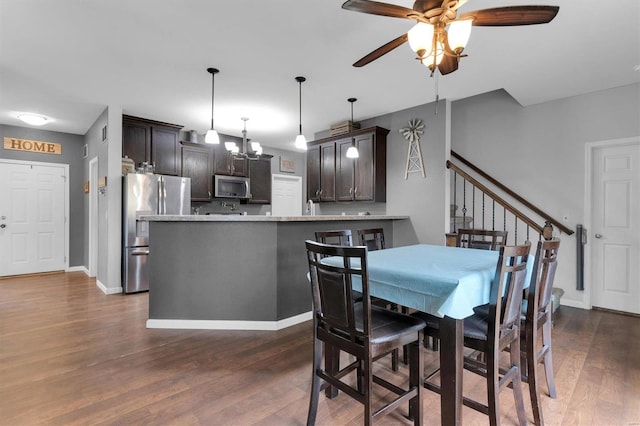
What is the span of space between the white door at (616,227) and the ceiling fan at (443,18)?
2923 millimetres

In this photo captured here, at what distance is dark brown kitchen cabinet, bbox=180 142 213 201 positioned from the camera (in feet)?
18.0

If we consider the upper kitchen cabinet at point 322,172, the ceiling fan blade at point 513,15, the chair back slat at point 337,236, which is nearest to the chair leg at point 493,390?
the chair back slat at point 337,236

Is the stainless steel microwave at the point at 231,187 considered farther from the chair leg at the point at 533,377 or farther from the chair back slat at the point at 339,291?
the chair leg at the point at 533,377

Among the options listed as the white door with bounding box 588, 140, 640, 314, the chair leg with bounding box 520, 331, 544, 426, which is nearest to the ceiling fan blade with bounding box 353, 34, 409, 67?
the chair leg with bounding box 520, 331, 544, 426

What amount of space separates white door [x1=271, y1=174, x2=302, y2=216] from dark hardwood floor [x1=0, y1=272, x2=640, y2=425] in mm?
3924

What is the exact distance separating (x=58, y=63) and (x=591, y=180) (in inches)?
228

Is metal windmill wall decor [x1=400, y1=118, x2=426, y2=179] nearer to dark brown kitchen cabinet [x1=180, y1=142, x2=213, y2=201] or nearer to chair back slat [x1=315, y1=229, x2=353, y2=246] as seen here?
chair back slat [x1=315, y1=229, x2=353, y2=246]

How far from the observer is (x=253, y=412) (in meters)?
1.83

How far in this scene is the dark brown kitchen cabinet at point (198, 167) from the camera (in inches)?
216

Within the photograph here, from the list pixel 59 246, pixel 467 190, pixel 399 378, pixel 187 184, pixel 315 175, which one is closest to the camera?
pixel 399 378

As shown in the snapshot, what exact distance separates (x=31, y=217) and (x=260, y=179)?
12.9 feet

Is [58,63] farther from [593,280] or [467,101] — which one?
[593,280]

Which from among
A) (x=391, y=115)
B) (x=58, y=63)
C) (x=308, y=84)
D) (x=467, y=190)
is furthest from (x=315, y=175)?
(x=58, y=63)

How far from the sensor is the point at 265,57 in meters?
2.97
